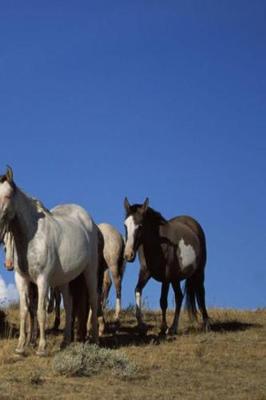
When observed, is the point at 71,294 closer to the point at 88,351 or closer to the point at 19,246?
the point at 19,246

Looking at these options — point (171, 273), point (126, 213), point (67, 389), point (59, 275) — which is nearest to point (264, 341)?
point (171, 273)

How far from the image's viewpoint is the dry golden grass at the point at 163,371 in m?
8.59

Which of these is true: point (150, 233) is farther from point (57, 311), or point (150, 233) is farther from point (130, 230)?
point (57, 311)

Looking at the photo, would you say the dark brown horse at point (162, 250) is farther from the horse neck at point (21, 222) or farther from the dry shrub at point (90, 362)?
the dry shrub at point (90, 362)

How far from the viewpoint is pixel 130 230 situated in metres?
14.4

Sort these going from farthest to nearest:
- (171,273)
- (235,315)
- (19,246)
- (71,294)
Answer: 1. (235,315)
2. (171,273)
3. (71,294)
4. (19,246)

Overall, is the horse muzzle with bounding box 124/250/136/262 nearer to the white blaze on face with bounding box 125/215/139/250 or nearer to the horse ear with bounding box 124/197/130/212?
the white blaze on face with bounding box 125/215/139/250

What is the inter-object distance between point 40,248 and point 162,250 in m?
4.36

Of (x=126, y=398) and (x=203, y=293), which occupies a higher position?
(x=203, y=293)

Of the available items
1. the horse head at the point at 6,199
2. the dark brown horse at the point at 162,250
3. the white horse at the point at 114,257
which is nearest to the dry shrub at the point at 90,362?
the horse head at the point at 6,199

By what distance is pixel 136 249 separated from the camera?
14.5m

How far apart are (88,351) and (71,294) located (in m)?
2.38

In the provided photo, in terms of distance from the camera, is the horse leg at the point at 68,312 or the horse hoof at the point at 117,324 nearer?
the horse leg at the point at 68,312

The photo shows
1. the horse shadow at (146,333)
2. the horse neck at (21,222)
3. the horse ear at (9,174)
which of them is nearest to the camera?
the horse ear at (9,174)
